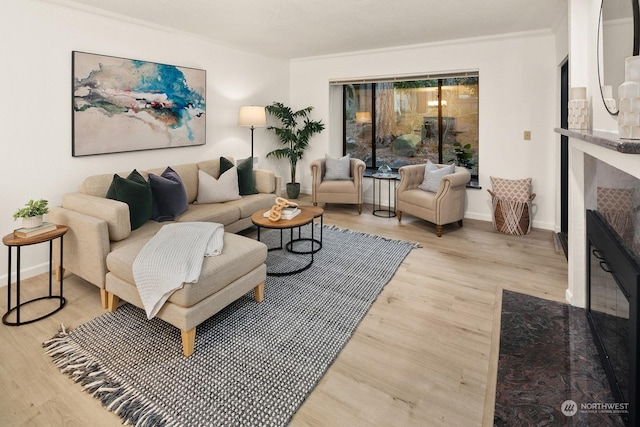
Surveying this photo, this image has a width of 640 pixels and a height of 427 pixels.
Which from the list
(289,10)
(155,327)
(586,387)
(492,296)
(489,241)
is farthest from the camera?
(489,241)

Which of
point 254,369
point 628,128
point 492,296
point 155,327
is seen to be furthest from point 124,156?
point 628,128

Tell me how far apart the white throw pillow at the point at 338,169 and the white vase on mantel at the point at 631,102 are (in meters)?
4.13

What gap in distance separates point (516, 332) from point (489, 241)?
2101 millimetres

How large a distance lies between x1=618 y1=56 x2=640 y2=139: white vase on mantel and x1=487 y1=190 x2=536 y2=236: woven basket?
3.29 m

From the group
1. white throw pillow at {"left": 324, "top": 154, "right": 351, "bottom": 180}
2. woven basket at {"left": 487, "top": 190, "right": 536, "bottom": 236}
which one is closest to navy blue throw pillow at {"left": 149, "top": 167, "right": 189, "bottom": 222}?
white throw pillow at {"left": 324, "top": 154, "right": 351, "bottom": 180}

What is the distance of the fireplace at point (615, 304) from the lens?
1.32 m

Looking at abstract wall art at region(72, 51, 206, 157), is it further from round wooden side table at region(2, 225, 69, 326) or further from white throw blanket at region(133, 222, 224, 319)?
white throw blanket at region(133, 222, 224, 319)

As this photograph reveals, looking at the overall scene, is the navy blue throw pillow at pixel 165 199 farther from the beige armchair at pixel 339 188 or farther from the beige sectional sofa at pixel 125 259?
the beige armchair at pixel 339 188

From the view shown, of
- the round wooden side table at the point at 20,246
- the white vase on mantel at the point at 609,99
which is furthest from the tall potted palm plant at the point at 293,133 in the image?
the white vase on mantel at the point at 609,99

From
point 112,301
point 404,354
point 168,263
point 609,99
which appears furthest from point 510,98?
point 112,301

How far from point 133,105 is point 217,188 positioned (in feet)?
3.98

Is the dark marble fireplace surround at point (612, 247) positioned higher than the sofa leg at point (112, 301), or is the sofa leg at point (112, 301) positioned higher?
the dark marble fireplace surround at point (612, 247)

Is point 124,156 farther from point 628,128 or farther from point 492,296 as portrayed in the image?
point 628,128

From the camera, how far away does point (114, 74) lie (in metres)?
3.51
